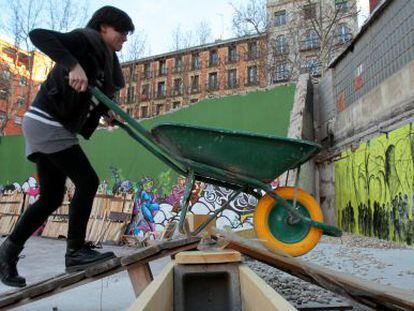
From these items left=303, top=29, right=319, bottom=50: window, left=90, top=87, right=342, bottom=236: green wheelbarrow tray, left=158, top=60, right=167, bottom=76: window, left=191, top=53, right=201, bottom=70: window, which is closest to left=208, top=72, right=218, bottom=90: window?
left=191, top=53, right=201, bottom=70: window

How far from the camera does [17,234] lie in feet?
8.88

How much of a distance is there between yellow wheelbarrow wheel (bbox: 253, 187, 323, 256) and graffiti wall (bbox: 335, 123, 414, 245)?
5.43m

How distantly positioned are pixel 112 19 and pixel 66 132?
2.76ft

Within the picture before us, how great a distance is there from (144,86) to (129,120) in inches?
1980

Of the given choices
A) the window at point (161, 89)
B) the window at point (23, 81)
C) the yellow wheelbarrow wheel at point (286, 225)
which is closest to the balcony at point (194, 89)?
the window at point (161, 89)

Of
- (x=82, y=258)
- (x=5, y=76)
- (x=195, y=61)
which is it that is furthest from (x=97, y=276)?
(x=195, y=61)

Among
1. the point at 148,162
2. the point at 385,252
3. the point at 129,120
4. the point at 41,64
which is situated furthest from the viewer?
the point at 41,64

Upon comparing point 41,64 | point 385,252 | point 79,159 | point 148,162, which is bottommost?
point 385,252

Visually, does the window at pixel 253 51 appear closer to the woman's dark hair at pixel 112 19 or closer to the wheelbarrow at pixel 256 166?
the wheelbarrow at pixel 256 166

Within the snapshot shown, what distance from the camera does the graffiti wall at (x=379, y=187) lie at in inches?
316

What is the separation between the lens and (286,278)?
176 inches

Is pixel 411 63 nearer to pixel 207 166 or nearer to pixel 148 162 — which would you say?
pixel 207 166

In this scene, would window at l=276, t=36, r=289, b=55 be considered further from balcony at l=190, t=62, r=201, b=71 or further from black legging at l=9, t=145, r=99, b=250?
black legging at l=9, t=145, r=99, b=250

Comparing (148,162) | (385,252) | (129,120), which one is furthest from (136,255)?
(148,162)
